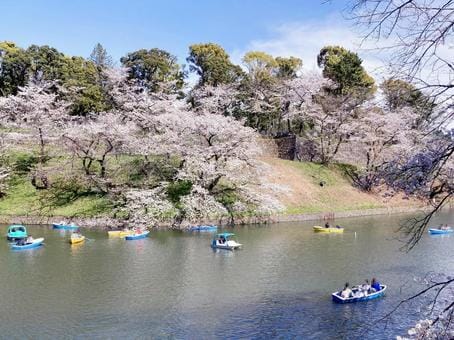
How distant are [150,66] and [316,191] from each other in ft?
80.8

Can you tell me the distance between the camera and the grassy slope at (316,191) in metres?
43.2

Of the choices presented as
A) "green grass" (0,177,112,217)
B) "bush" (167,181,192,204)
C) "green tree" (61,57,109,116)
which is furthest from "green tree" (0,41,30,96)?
"bush" (167,181,192,204)

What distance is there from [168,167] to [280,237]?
47.7 ft

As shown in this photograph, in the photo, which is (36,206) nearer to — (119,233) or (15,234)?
(15,234)

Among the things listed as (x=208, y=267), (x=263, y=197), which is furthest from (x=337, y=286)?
(x=263, y=197)

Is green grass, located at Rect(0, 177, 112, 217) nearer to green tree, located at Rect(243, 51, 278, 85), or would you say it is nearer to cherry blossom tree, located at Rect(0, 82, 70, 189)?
cherry blossom tree, located at Rect(0, 82, 70, 189)

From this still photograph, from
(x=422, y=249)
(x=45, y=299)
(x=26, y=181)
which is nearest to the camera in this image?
(x=45, y=299)

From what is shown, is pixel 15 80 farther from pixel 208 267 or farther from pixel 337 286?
pixel 337 286

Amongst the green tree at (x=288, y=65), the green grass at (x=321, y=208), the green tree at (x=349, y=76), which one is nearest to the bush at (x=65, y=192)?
the green grass at (x=321, y=208)

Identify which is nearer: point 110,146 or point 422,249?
point 422,249

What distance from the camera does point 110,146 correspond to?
134ft

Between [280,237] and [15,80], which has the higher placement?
[15,80]

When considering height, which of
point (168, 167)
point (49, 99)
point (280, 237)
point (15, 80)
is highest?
point (15, 80)

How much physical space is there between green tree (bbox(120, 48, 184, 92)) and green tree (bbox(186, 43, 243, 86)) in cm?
306
